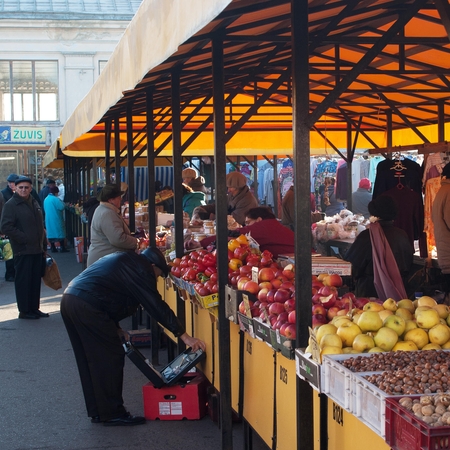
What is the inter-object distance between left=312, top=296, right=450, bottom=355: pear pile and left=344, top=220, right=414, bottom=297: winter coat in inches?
127

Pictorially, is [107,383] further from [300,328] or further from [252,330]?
[300,328]

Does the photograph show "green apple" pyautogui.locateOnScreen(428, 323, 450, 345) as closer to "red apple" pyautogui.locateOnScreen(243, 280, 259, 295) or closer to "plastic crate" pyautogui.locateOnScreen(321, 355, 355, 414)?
"plastic crate" pyautogui.locateOnScreen(321, 355, 355, 414)

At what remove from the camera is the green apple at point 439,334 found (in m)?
3.81

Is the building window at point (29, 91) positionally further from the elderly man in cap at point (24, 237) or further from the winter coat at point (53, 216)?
the elderly man in cap at point (24, 237)

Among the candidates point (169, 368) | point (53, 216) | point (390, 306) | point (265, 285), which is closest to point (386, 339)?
point (390, 306)

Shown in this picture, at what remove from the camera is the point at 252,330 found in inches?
190

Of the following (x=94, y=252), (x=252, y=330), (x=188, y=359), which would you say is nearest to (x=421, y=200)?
(x=94, y=252)

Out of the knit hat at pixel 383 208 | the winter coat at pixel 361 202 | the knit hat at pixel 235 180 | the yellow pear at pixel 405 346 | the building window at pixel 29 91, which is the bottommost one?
the yellow pear at pixel 405 346

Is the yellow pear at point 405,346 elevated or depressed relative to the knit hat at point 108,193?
depressed

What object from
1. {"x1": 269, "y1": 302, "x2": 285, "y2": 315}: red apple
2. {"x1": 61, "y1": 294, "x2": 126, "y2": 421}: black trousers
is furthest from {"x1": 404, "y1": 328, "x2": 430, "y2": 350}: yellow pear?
{"x1": 61, "y1": 294, "x2": 126, "y2": 421}: black trousers

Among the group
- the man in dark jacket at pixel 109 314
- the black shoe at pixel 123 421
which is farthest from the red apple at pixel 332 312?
the black shoe at pixel 123 421

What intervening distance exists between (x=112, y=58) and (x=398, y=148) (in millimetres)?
5368

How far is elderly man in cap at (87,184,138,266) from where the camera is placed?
8.64 meters

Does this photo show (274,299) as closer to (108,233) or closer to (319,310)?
(319,310)
